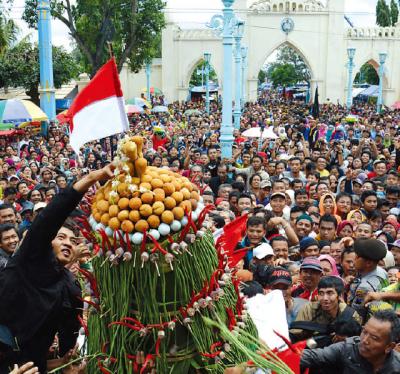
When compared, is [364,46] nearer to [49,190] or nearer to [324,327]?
[49,190]

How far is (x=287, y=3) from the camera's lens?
40375mm

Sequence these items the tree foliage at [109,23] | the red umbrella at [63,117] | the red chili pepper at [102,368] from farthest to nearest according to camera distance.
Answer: the tree foliage at [109,23]
the red umbrella at [63,117]
the red chili pepper at [102,368]

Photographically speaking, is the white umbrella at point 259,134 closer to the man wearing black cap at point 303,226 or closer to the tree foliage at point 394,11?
the man wearing black cap at point 303,226

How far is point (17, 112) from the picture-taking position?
1277 centimetres

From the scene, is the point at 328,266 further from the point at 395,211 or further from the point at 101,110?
the point at 395,211

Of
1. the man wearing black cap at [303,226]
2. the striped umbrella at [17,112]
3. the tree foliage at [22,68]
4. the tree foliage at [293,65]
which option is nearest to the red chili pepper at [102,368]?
the man wearing black cap at [303,226]

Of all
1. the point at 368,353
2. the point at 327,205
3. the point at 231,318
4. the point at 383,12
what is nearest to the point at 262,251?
the point at 368,353

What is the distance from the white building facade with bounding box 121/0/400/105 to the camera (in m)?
40.6

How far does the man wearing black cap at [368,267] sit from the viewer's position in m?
4.36

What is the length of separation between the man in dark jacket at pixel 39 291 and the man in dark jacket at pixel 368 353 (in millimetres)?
1410

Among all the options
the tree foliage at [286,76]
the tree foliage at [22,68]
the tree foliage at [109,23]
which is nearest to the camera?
the tree foliage at [22,68]

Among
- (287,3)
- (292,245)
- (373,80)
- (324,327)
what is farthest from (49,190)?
(373,80)

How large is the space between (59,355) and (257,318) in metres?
1.01

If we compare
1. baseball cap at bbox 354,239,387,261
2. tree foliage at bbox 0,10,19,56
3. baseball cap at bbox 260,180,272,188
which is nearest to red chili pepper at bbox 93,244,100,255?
baseball cap at bbox 354,239,387,261
